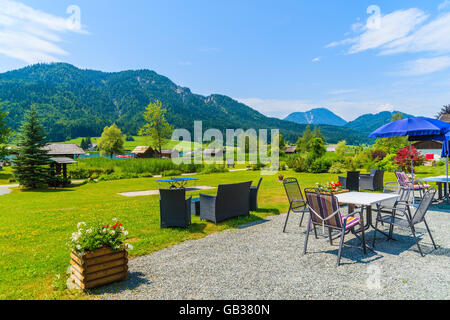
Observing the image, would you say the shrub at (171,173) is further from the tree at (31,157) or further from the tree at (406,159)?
the tree at (406,159)

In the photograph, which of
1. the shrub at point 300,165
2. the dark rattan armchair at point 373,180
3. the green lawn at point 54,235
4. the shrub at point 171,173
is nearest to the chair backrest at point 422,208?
the green lawn at point 54,235

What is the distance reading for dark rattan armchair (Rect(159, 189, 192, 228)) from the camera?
18.1 feet

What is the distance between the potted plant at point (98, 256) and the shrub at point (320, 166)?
759 inches

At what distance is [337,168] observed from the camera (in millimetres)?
19953

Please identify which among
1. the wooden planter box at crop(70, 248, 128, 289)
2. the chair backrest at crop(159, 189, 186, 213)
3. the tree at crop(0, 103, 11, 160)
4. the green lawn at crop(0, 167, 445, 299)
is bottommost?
the green lawn at crop(0, 167, 445, 299)

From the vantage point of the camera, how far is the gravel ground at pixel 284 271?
2.94 m

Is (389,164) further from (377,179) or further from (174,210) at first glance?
(174,210)

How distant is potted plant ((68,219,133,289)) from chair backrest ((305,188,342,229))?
2.85 metres

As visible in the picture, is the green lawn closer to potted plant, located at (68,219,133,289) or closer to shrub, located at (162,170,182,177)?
potted plant, located at (68,219,133,289)

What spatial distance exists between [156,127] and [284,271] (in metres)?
38.0

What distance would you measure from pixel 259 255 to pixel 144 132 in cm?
3735

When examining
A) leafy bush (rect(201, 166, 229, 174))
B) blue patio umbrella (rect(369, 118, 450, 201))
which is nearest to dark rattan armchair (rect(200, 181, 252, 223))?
blue patio umbrella (rect(369, 118, 450, 201))
